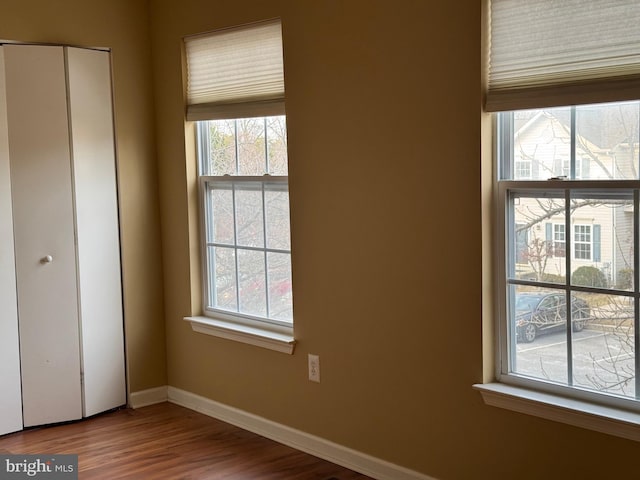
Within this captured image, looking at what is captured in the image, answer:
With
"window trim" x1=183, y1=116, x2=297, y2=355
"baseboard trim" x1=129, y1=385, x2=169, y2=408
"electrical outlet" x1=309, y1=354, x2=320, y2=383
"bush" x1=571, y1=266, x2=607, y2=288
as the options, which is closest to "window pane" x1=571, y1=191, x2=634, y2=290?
"bush" x1=571, y1=266, x2=607, y2=288

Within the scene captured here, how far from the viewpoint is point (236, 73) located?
4121mm

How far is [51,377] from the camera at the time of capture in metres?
4.41

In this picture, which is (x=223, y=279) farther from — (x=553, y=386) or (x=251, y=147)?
(x=553, y=386)

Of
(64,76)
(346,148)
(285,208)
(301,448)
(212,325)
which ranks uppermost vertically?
(64,76)

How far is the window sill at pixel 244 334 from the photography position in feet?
12.9

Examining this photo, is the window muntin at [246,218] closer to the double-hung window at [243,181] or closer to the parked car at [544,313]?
the double-hung window at [243,181]

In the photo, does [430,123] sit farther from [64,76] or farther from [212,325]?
[64,76]

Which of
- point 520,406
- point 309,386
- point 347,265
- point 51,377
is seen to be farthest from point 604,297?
point 51,377

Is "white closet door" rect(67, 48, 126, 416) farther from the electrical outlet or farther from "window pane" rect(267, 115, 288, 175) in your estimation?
the electrical outlet

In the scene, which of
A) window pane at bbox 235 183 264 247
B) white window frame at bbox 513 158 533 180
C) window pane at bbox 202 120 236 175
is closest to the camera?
white window frame at bbox 513 158 533 180

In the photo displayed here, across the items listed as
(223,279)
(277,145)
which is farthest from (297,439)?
(277,145)

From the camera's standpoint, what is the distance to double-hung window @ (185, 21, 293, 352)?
13.1ft

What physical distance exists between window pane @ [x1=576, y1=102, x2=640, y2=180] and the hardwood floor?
1743 millimetres

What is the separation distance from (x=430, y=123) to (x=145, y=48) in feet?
7.28
